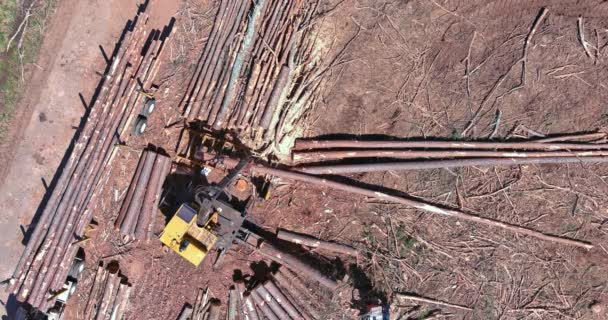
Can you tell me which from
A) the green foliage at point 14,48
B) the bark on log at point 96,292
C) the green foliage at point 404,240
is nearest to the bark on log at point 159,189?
the bark on log at point 96,292

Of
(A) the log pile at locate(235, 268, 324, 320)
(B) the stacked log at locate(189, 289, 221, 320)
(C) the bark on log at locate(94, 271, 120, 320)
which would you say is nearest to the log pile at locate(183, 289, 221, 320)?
(B) the stacked log at locate(189, 289, 221, 320)

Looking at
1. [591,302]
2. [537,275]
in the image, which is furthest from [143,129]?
[591,302]

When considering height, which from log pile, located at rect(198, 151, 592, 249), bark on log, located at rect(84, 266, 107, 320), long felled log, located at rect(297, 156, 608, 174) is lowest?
bark on log, located at rect(84, 266, 107, 320)

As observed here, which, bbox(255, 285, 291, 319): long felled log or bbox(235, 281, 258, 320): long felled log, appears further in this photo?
bbox(235, 281, 258, 320): long felled log

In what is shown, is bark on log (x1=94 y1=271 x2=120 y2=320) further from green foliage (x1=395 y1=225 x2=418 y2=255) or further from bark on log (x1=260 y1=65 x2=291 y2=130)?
green foliage (x1=395 y1=225 x2=418 y2=255)

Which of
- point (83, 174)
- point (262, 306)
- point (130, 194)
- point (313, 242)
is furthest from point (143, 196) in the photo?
point (313, 242)

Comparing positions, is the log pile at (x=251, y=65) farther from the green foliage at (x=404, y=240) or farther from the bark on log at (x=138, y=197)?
the green foliage at (x=404, y=240)

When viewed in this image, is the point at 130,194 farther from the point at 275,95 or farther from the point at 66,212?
the point at 275,95
